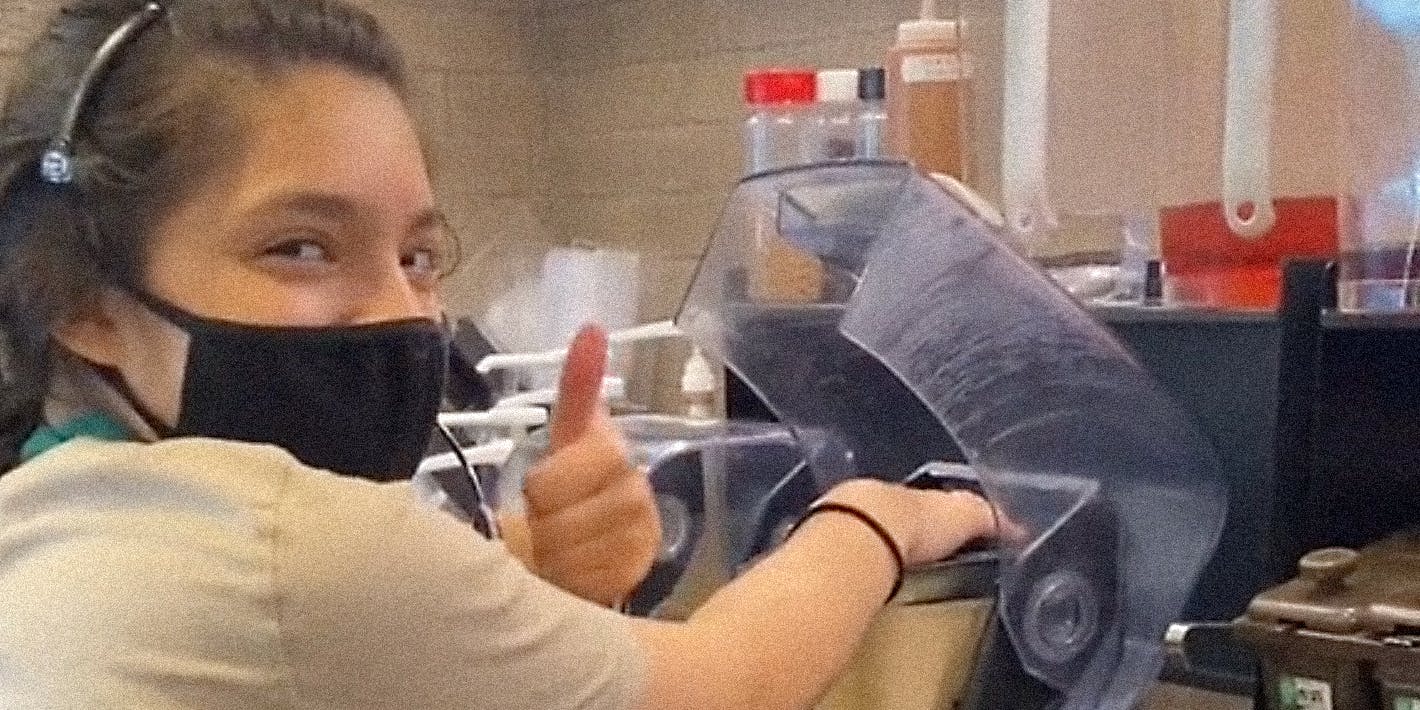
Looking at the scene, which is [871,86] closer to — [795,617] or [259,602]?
[795,617]

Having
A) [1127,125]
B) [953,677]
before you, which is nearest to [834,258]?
[1127,125]

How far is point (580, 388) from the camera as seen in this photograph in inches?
44.2

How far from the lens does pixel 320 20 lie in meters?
0.97

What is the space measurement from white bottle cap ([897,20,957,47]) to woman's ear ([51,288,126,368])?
0.77 meters

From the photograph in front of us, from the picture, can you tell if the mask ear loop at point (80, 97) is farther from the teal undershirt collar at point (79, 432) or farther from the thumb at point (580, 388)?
the thumb at point (580, 388)

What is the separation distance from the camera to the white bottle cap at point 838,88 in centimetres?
166

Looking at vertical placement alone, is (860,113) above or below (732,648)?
above

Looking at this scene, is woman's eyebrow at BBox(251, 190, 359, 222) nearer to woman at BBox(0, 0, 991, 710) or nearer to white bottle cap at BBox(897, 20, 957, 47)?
woman at BBox(0, 0, 991, 710)

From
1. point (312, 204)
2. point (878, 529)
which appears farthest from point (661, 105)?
point (312, 204)

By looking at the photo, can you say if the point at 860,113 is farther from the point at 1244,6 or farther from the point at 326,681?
the point at 326,681

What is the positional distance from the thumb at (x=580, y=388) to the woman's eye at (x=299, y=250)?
0.65 ft

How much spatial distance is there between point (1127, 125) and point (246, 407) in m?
0.65

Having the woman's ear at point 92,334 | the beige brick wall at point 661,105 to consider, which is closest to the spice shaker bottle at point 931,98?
the beige brick wall at point 661,105

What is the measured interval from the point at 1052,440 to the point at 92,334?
1.87ft
